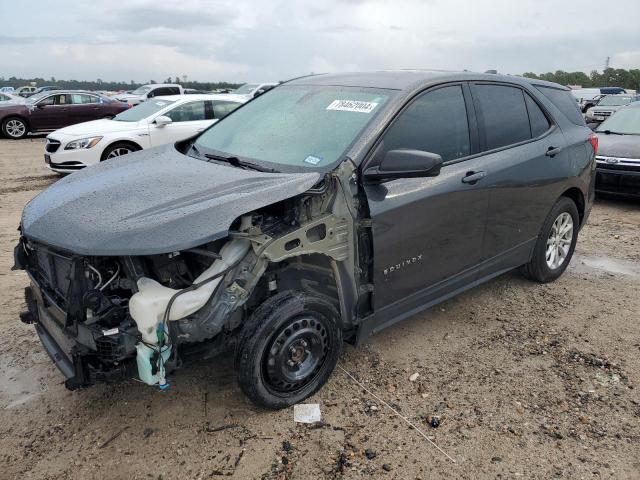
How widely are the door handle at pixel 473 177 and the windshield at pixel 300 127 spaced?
0.73 metres

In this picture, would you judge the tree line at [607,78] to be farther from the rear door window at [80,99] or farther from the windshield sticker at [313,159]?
the windshield sticker at [313,159]

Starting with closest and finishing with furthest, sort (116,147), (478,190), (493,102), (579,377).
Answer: (579,377) < (478,190) < (493,102) < (116,147)

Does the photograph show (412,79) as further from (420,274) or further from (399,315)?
(399,315)

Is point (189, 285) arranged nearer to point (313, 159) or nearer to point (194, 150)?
point (313, 159)

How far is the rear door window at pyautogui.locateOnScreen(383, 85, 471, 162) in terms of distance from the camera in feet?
10.3

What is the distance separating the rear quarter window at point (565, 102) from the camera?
4418mm

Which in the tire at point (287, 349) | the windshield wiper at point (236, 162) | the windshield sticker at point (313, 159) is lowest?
the tire at point (287, 349)

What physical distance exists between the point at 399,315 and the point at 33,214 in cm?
219

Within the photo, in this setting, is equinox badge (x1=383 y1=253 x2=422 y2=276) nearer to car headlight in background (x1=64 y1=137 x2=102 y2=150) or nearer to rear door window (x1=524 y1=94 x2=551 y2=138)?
rear door window (x1=524 y1=94 x2=551 y2=138)

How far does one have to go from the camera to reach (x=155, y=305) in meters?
2.44

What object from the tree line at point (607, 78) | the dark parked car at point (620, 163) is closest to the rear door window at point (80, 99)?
the dark parked car at point (620, 163)

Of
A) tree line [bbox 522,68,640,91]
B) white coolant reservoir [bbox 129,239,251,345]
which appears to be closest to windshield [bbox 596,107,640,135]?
white coolant reservoir [bbox 129,239,251,345]

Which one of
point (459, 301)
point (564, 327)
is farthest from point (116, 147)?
point (564, 327)

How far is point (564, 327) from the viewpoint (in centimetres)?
390
